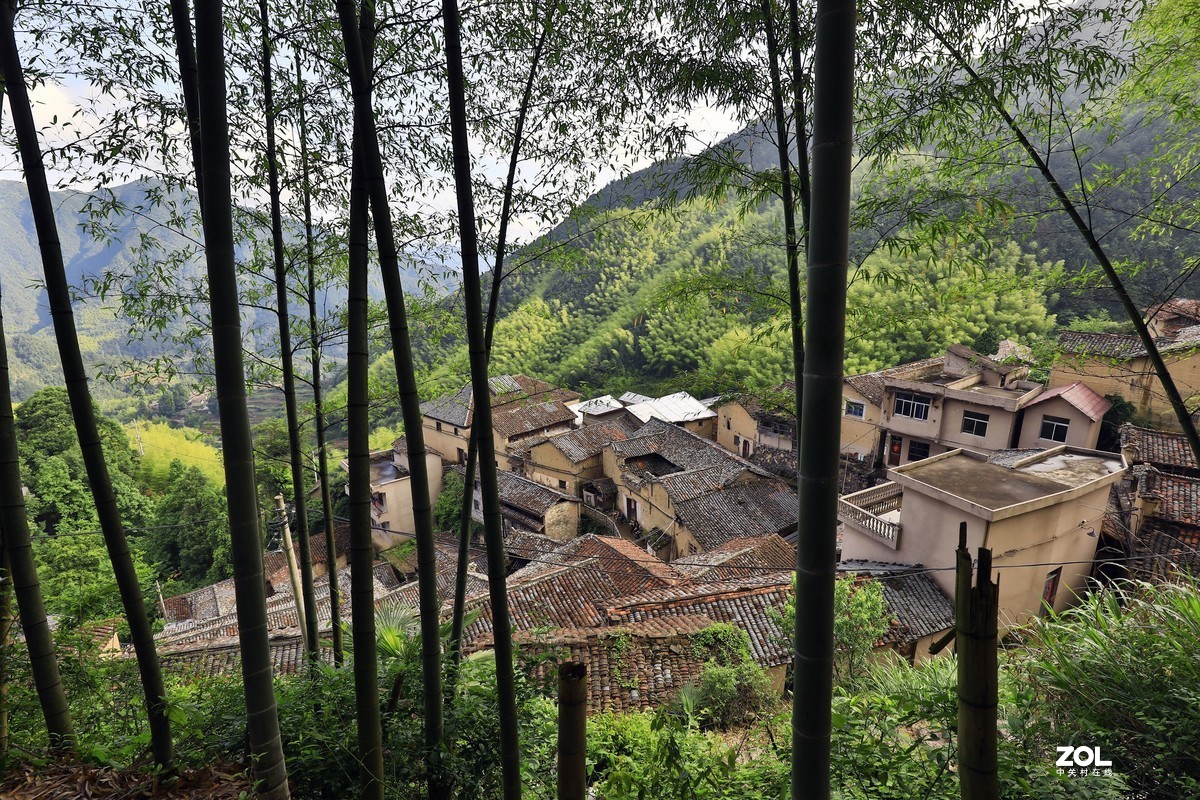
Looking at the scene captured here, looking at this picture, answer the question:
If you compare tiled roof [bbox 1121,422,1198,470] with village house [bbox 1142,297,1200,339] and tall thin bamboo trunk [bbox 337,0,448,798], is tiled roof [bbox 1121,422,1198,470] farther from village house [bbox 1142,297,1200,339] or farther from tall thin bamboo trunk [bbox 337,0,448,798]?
tall thin bamboo trunk [bbox 337,0,448,798]

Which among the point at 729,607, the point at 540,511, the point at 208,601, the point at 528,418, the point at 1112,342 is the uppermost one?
the point at 1112,342

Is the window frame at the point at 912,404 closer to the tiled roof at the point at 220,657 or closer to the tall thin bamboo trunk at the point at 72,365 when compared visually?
the tiled roof at the point at 220,657

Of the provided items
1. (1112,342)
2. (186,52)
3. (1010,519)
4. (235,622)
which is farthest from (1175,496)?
(235,622)

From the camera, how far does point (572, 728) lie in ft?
4.84

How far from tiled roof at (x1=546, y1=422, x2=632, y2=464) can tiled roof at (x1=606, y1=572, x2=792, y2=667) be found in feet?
34.6

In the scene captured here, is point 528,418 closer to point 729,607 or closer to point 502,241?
point 729,607

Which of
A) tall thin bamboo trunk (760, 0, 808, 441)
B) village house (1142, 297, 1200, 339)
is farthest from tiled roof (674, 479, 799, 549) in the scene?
tall thin bamboo trunk (760, 0, 808, 441)

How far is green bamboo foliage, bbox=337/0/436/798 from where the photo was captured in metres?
2.14

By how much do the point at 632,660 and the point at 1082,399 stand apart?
13.1 meters

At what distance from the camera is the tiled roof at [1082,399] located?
1327 cm

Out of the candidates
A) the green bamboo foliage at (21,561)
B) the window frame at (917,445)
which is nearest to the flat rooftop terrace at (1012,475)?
the window frame at (917,445)

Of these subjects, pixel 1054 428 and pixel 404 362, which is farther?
pixel 1054 428

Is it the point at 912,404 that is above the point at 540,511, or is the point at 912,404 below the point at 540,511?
above

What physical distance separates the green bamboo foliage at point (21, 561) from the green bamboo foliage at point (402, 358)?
63.6 inches
